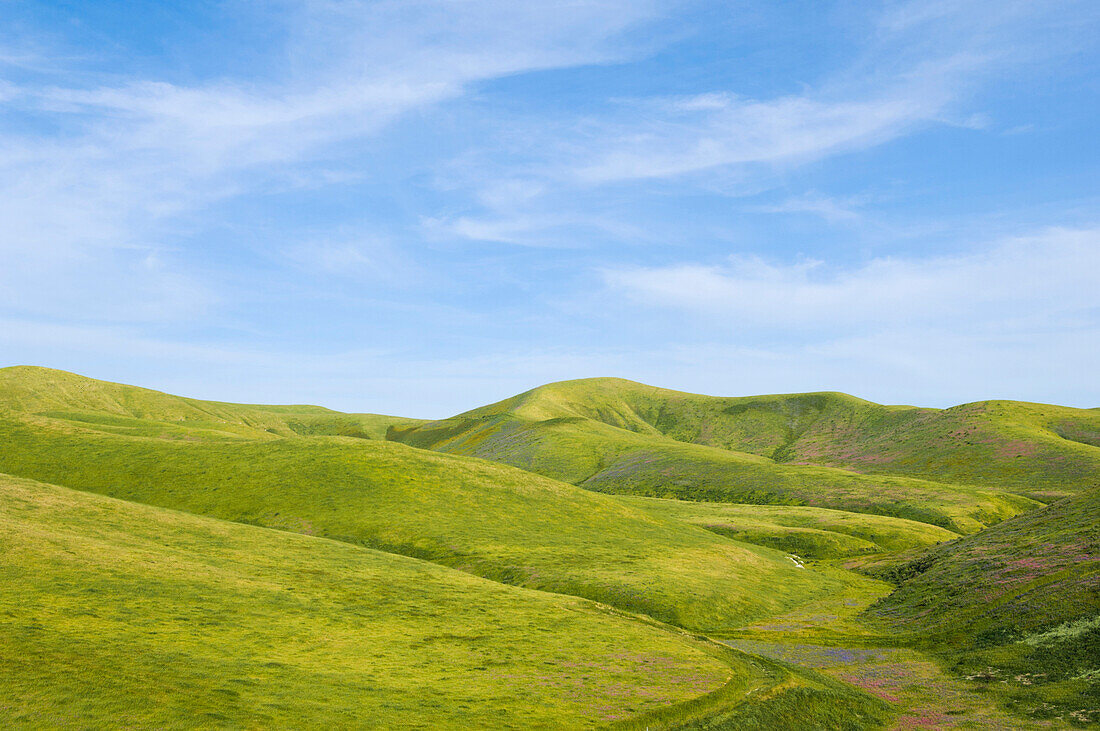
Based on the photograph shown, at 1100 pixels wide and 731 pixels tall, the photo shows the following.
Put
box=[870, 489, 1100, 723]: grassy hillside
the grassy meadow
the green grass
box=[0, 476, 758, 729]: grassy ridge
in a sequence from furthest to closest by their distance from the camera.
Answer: the green grass
box=[870, 489, 1100, 723]: grassy hillside
the grassy meadow
box=[0, 476, 758, 729]: grassy ridge

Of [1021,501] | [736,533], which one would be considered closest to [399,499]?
[736,533]

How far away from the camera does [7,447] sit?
98.3 meters

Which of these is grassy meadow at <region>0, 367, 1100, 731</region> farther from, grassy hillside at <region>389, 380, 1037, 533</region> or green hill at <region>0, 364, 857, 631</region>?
grassy hillside at <region>389, 380, 1037, 533</region>

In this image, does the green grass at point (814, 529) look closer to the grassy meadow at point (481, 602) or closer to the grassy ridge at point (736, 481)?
the grassy meadow at point (481, 602)

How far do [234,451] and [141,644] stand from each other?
72.0 metres

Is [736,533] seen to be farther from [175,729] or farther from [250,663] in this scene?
[175,729]

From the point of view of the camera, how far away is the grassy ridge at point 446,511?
64.3m

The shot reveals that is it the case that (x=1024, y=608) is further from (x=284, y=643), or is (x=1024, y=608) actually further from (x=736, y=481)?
(x=736, y=481)

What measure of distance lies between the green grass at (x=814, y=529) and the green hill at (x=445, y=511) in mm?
7052

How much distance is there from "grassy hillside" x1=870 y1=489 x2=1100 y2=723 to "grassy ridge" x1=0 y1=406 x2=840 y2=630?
12508 mm

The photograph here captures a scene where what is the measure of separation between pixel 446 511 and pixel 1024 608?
58.0 m

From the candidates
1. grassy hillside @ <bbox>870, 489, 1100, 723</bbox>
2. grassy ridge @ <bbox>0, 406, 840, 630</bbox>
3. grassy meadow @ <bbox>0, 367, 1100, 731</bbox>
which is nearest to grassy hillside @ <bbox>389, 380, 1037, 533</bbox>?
grassy meadow @ <bbox>0, 367, 1100, 731</bbox>

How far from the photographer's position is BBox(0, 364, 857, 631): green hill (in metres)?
64.2

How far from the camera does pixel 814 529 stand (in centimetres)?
10194
